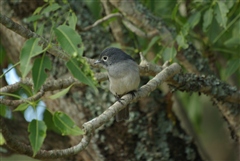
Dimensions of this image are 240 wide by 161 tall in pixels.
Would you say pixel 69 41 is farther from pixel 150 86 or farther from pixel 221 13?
pixel 221 13

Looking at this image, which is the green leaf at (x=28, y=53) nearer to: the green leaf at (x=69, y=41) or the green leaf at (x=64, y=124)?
the green leaf at (x=69, y=41)

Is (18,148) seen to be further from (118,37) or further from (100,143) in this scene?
(118,37)

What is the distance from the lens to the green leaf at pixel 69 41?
2887mm

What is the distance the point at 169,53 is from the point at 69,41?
209 centimetres

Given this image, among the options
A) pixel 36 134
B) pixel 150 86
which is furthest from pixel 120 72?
pixel 36 134

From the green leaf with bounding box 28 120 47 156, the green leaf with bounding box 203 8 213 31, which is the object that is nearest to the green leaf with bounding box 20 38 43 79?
the green leaf with bounding box 28 120 47 156

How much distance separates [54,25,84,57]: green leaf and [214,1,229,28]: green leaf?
192 cm

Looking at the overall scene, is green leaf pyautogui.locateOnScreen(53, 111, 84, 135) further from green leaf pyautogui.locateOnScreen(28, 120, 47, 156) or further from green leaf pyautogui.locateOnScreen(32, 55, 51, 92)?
green leaf pyautogui.locateOnScreen(32, 55, 51, 92)

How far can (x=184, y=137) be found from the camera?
223 inches

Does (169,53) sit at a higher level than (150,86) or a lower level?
lower

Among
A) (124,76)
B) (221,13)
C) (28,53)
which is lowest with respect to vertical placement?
(124,76)

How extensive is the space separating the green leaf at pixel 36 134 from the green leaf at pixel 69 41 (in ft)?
1.74

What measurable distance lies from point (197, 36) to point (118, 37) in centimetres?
94

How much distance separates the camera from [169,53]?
4.87m
